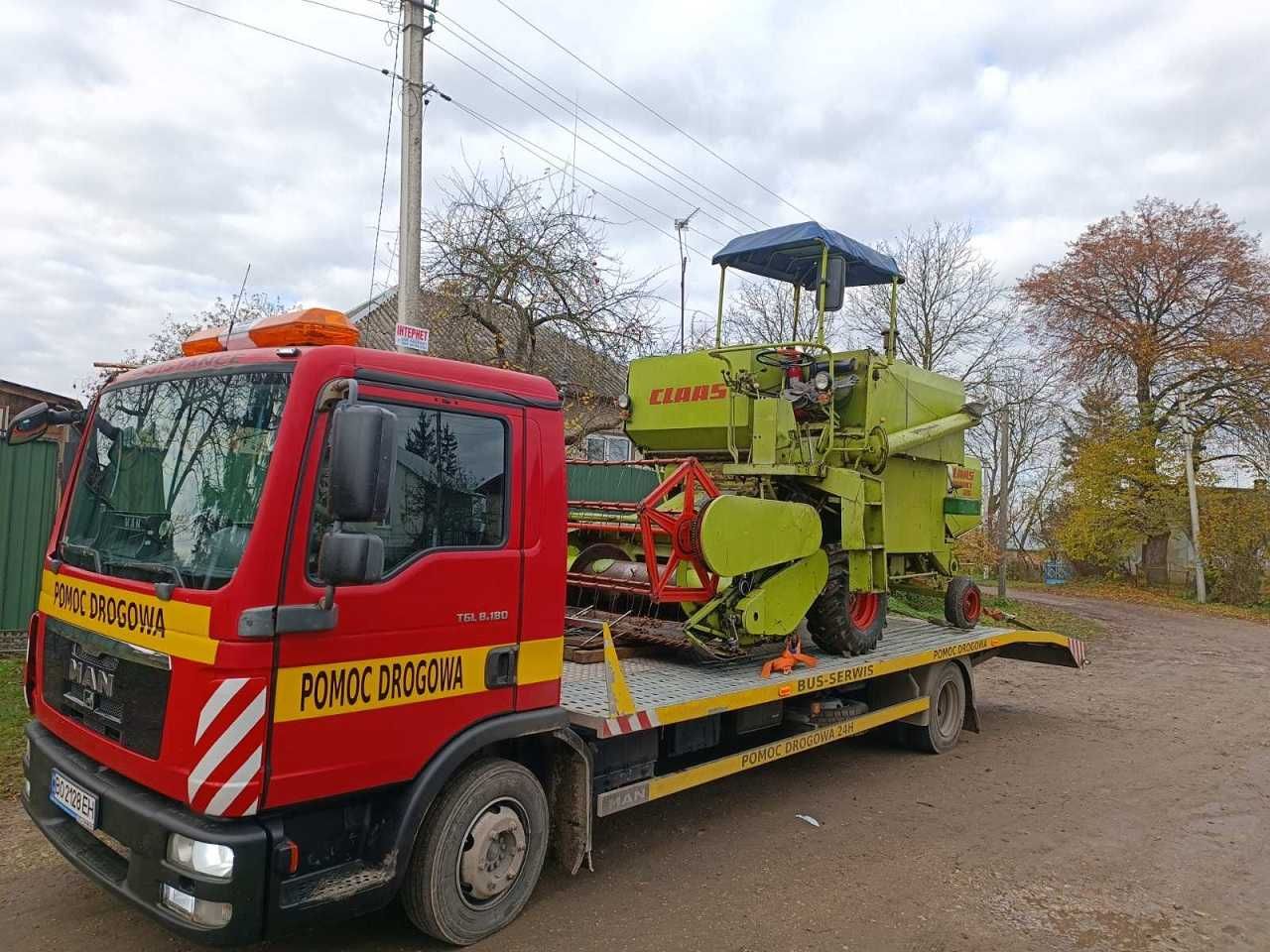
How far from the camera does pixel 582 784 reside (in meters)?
4.04

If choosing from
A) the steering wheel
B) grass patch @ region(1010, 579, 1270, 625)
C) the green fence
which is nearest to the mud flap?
the steering wheel

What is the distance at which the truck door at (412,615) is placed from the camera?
3057 millimetres

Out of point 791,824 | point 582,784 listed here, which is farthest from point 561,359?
point 582,784

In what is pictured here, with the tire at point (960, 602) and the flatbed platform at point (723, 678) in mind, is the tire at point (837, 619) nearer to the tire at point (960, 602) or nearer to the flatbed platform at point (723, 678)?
the flatbed platform at point (723, 678)

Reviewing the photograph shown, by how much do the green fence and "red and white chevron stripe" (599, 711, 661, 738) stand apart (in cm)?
614

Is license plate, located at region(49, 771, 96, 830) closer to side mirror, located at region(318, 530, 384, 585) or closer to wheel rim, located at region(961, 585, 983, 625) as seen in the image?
side mirror, located at region(318, 530, 384, 585)

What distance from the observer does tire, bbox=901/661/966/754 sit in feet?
23.6

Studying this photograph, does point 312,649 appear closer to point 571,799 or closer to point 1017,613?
point 571,799

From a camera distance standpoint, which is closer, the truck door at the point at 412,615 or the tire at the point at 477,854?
the truck door at the point at 412,615

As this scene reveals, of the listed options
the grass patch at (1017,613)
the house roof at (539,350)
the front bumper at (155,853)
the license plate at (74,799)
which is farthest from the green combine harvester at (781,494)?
the house roof at (539,350)

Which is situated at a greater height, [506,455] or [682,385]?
[682,385]

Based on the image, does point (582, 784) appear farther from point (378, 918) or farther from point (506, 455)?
point (506, 455)

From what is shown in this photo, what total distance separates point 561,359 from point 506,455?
9887 mm

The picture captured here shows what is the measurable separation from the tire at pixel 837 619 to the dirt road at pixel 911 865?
0.97 metres
